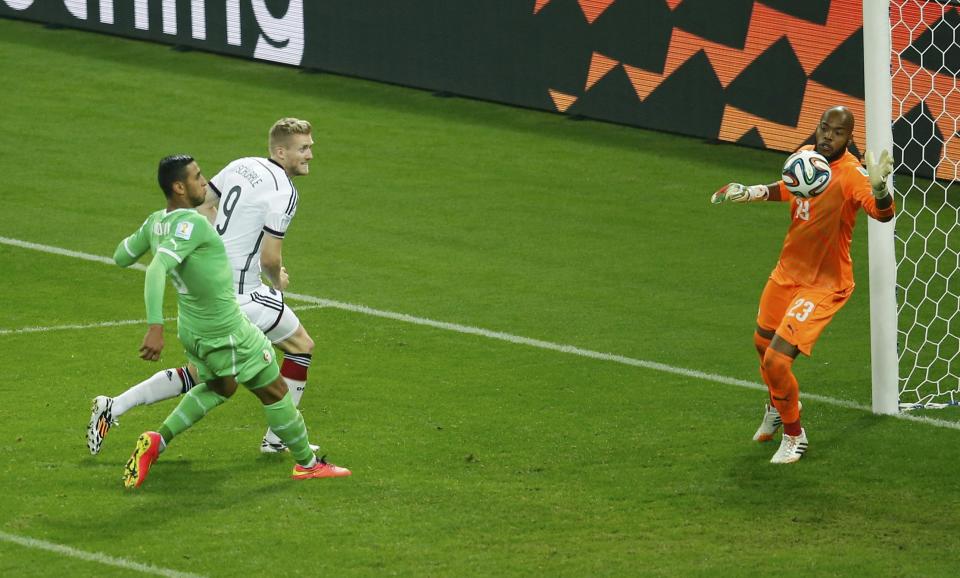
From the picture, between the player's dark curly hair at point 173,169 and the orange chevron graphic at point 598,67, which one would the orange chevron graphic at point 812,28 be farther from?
the player's dark curly hair at point 173,169

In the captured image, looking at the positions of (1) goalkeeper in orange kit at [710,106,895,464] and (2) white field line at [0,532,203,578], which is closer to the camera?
(2) white field line at [0,532,203,578]

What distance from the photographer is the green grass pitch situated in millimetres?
8195

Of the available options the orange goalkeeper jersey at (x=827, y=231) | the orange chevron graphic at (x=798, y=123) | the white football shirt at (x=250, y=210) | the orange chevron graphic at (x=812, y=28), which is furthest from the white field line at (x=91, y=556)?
the orange chevron graphic at (x=812, y=28)

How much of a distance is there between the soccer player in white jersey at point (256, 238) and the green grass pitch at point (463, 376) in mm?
391

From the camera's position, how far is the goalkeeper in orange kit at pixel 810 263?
9398mm

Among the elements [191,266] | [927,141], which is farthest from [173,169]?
[927,141]

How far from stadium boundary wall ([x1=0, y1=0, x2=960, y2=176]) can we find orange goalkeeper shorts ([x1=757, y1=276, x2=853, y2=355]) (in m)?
6.83

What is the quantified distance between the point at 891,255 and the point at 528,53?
10201 millimetres

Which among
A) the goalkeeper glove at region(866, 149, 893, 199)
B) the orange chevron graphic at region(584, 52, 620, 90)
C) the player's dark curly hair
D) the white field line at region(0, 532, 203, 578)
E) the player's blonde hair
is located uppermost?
the goalkeeper glove at region(866, 149, 893, 199)

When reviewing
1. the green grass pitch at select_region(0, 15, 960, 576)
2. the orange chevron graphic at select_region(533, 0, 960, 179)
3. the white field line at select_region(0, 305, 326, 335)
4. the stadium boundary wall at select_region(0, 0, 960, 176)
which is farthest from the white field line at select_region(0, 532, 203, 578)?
the stadium boundary wall at select_region(0, 0, 960, 176)

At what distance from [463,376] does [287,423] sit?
9.09 ft

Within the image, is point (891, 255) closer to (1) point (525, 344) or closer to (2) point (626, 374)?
(2) point (626, 374)

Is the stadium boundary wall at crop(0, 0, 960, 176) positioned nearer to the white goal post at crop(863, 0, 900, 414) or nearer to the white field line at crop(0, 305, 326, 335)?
the white goal post at crop(863, 0, 900, 414)

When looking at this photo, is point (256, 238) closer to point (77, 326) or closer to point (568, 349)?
point (568, 349)
